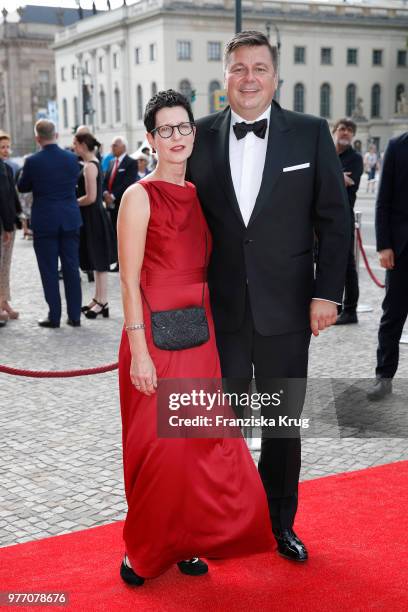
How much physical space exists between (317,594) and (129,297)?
135cm

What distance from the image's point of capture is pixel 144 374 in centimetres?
280

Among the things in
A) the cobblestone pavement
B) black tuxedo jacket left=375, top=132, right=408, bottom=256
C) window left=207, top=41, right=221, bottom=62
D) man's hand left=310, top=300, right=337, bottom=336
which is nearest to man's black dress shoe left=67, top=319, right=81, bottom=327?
the cobblestone pavement

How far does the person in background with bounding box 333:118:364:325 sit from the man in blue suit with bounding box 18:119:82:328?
271 cm

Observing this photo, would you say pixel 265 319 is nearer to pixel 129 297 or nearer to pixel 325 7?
pixel 129 297

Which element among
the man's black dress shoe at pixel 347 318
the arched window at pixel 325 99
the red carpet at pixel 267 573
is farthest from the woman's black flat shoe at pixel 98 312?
the arched window at pixel 325 99

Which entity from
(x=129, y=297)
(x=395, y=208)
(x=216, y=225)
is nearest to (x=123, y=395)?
(x=129, y=297)

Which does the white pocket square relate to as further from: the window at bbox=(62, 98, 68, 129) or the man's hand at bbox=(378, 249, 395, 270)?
the window at bbox=(62, 98, 68, 129)

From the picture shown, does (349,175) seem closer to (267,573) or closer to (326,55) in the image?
(267,573)

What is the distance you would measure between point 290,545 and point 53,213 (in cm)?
524

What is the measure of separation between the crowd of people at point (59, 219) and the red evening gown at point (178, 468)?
192 inches

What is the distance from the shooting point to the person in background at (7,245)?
26.1 feet

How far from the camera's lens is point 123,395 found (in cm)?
296

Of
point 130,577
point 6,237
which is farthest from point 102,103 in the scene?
point 130,577

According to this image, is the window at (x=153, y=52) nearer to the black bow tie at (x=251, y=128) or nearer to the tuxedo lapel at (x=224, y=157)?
the tuxedo lapel at (x=224, y=157)
